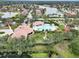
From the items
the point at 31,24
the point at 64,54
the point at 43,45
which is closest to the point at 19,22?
the point at 31,24

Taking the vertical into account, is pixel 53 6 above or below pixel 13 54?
above

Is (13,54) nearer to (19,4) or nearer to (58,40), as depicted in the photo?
(58,40)

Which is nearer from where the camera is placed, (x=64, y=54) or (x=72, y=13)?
(x=64, y=54)

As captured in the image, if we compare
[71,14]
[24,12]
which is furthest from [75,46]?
[24,12]

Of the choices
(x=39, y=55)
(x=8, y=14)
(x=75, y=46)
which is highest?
(x=8, y=14)

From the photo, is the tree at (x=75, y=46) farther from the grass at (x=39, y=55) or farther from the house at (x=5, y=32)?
the house at (x=5, y=32)

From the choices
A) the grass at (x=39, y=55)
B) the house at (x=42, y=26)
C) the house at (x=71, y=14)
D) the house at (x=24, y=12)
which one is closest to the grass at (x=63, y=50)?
the grass at (x=39, y=55)

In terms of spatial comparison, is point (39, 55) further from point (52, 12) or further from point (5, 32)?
point (52, 12)

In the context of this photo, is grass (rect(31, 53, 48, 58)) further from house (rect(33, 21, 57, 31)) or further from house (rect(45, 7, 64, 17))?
house (rect(45, 7, 64, 17))

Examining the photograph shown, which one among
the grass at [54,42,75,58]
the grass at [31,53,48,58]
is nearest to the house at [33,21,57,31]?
the grass at [54,42,75,58]

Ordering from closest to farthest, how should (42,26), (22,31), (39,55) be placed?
1. (39,55)
2. (22,31)
3. (42,26)
